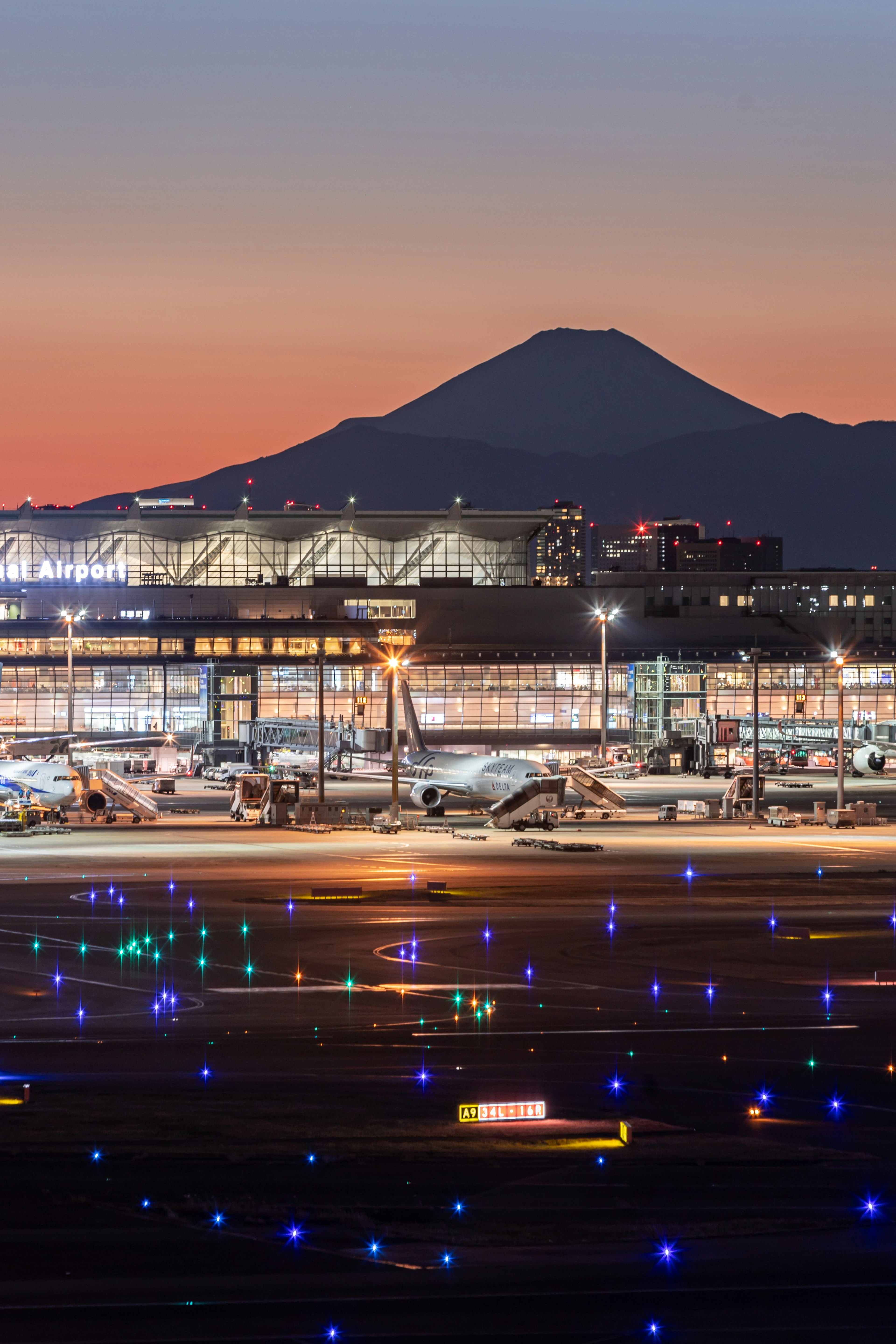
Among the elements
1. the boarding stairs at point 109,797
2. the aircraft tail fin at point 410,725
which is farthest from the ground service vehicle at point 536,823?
the boarding stairs at point 109,797

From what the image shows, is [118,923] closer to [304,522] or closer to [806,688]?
[806,688]

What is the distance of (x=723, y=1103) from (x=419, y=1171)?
5531 mm

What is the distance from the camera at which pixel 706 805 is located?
85250mm

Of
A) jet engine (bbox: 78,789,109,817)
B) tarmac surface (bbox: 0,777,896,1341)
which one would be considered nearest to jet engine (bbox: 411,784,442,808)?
jet engine (bbox: 78,789,109,817)

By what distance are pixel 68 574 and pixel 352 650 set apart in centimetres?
3943

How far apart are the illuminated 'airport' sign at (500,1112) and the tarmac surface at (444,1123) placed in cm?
24

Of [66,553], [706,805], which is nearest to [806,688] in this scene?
[706,805]

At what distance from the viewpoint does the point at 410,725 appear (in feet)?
311

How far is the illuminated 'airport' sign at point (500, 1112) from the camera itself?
19.9 m

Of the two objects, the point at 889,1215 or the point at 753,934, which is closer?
the point at 889,1215

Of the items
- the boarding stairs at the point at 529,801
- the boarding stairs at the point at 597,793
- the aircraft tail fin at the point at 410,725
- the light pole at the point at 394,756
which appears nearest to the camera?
the boarding stairs at the point at 529,801

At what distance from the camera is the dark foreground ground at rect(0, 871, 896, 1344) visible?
45.0ft

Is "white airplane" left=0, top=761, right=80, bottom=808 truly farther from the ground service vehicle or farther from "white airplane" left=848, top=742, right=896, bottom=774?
"white airplane" left=848, top=742, right=896, bottom=774

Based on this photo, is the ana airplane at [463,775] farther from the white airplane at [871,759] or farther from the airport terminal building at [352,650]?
the airport terminal building at [352,650]
